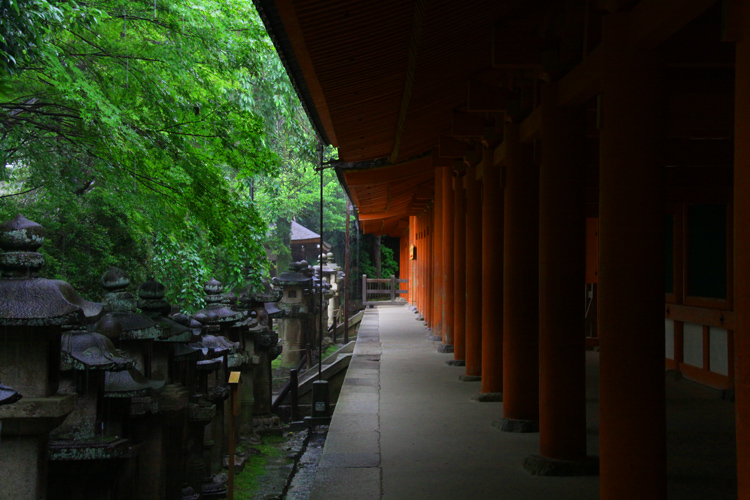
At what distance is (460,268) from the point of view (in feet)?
41.2

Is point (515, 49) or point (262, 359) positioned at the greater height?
point (515, 49)

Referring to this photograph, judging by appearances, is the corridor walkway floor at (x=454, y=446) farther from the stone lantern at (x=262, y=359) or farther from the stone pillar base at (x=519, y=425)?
the stone lantern at (x=262, y=359)

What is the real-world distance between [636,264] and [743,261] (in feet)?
3.66

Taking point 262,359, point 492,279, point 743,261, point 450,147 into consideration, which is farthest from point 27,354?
point 262,359

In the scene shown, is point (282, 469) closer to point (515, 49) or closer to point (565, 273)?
point (565, 273)

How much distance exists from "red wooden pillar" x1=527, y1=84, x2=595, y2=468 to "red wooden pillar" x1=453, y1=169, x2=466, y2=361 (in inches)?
254

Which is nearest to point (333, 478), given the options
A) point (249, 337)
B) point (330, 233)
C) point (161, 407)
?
point (161, 407)

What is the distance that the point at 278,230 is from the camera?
33.9 m

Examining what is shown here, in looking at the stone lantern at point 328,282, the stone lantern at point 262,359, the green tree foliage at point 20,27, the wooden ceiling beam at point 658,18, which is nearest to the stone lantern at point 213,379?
the stone lantern at point 262,359

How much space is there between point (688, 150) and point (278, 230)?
26.1 meters

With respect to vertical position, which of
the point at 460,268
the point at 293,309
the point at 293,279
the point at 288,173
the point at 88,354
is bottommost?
the point at 293,309

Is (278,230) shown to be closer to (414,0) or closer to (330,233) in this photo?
(330,233)

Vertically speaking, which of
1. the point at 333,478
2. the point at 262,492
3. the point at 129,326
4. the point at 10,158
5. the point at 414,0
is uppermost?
the point at 414,0

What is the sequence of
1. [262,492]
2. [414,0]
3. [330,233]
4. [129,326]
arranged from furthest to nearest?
[330,233]
[262,492]
[129,326]
[414,0]
